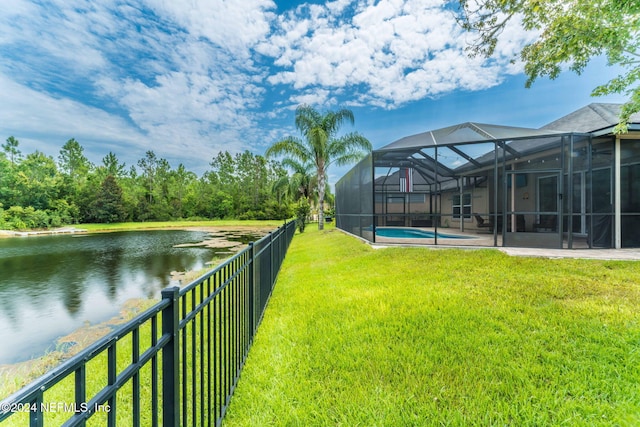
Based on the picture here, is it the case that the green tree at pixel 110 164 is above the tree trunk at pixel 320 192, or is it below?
above

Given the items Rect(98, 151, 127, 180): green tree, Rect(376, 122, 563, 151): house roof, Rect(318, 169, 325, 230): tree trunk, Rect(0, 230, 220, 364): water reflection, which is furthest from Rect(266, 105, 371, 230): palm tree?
Rect(98, 151, 127, 180): green tree

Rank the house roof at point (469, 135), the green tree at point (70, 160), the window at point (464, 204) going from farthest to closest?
1. the green tree at point (70, 160)
2. the window at point (464, 204)
3. the house roof at point (469, 135)

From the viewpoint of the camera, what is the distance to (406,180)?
513 inches

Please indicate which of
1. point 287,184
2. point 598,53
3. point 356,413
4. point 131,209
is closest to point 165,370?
point 356,413

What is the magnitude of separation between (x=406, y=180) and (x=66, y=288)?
1296 cm

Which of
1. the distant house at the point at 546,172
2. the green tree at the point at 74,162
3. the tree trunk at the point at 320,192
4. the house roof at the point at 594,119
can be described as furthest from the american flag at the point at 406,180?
the green tree at the point at 74,162

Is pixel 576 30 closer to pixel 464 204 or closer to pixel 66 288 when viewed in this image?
pixel 464 204

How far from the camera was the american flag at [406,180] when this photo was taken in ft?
40.1

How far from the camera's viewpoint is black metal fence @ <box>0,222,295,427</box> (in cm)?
75

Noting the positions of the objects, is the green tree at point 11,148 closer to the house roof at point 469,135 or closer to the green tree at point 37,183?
the green tree at point 37,183

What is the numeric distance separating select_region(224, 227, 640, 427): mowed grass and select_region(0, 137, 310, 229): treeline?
2916 cm

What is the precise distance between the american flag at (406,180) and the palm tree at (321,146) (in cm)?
404

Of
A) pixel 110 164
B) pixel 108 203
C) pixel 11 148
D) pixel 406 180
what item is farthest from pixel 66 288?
pixel 110 164

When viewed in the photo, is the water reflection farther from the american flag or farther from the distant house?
the american flag
